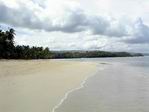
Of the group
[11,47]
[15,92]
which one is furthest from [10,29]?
[15,92]

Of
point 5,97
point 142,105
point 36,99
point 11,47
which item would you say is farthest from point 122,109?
point 11,47

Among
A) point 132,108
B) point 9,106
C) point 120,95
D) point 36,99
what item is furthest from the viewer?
point 120,95

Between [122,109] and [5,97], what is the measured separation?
209 inches

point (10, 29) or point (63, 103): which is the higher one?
point (10, 29)

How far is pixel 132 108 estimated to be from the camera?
12.8 metres

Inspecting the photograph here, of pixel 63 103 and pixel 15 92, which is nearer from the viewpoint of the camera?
pixel 63 103

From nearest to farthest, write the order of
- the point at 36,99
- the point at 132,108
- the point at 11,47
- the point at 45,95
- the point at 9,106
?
the point at 9,106, the point at 132,108, the point at 36,99, the point at 45,95, the point at 11,47

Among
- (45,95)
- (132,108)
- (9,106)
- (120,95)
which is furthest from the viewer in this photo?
(120,95)

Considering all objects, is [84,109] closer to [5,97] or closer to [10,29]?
[5,97]

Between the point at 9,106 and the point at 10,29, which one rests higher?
the point at 10,29

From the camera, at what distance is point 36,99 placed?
1380 centimetres

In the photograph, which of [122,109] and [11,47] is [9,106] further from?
[11,47]

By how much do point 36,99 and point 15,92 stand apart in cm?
224

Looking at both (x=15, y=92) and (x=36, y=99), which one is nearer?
(x=36, y=99)
